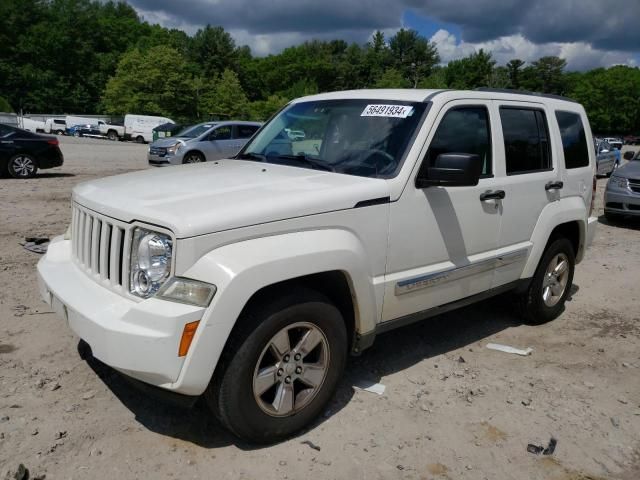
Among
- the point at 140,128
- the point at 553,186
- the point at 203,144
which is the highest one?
the point at 553,186

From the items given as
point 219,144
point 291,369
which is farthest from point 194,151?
point 291,369

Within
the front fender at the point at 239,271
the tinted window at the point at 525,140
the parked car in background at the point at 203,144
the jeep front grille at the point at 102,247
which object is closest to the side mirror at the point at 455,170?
the front fender at the point at 239,271

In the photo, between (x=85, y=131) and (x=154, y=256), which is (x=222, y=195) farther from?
(x=85, y=131)

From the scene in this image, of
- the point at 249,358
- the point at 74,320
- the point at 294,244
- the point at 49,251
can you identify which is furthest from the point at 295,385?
the point at 49,251

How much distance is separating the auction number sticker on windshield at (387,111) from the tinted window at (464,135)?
0.25m

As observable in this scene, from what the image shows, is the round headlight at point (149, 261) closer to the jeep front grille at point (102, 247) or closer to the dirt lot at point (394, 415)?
the jeep front grille at point (102, 247)

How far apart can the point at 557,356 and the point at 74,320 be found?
365 cm

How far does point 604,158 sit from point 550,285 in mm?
15556

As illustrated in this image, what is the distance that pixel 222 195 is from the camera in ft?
10.1

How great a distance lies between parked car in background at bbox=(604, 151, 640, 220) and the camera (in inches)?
409

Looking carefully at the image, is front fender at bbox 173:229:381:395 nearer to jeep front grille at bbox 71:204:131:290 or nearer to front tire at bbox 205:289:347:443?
front tire at bbox 205:289:347:443

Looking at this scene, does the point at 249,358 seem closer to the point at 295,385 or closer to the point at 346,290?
the point at 295,385

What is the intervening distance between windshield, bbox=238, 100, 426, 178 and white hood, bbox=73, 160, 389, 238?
0.57 feet

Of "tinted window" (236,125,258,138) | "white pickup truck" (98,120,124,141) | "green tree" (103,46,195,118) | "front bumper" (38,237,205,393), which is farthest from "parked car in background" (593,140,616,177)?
"green tree" (103,46,195,118)
